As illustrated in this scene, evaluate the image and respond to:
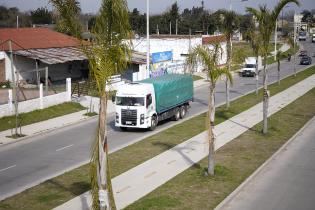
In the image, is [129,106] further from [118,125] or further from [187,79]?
[187,79]

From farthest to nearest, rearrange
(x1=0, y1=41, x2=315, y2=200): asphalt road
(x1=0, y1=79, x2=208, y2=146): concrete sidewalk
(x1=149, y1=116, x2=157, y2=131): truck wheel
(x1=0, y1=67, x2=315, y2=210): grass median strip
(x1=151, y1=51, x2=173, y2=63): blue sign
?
(x1=151, y1=51, x2=173, y2=63): blue sign → (x1=149, y1=116, x2=157, y2=131): truck wheel → (x1=0, y1=79, x2=208, y2=146): concrete sidewalk → (x1=0, y1=41, x2=315, y2=200): asphalt road → (x1=0, y1=67, x2=315, y2=210): grass median strip

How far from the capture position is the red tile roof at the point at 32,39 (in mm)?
46103

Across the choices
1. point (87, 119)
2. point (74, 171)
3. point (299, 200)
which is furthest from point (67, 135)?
point (299, 200)

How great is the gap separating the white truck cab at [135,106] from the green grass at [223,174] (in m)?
5.28

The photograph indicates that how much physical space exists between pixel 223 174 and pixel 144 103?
9792 mm

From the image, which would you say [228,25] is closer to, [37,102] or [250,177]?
[37,102]

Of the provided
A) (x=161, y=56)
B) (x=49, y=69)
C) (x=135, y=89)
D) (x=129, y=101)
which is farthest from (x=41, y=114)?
(x=161, y=56)

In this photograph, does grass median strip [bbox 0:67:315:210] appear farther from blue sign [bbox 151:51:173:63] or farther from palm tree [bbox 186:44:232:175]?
blue sign [bbox 151:51:173:63]

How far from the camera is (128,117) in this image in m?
27.5

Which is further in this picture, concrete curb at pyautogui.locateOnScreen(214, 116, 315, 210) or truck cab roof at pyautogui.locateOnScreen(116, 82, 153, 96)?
truck cab roof at pyautogui.locateOnScreen(116, 82, 153, 96)

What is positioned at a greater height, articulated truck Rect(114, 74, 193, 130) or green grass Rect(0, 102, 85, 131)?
articulated truck Rect(114, 74, 193, 130)

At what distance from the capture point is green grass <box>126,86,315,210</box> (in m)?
15.2

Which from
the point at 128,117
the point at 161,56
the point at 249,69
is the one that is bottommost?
the point at 128,117

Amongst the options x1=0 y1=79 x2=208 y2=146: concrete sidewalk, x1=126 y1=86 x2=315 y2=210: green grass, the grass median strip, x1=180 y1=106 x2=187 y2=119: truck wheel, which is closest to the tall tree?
x1=126 y1=86 x2=315 y2=210: green grass
